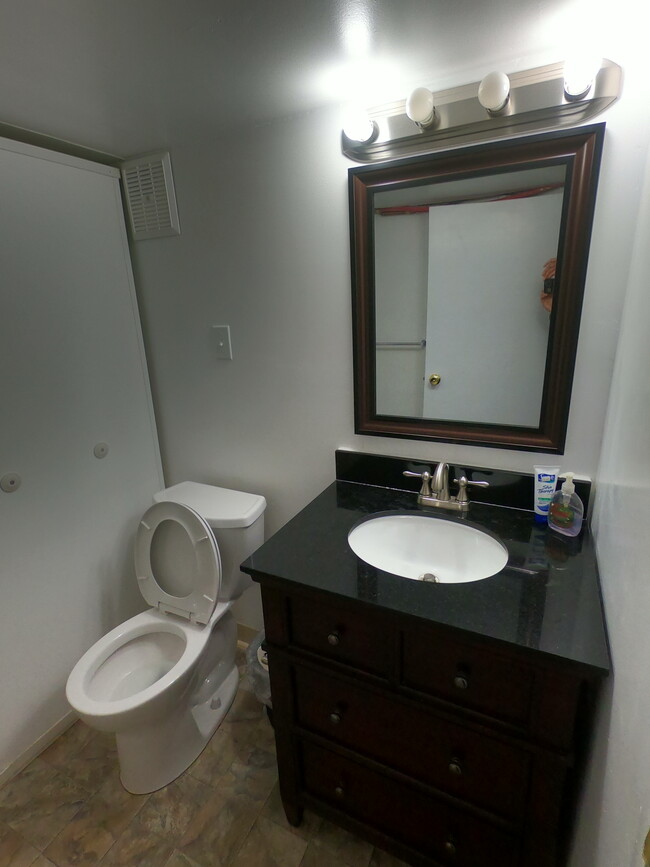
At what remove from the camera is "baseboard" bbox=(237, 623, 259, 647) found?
194cm

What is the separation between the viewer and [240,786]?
1.40 m

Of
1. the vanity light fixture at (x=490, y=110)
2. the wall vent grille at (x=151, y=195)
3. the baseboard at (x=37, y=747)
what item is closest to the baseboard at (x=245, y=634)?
the baseboard at (x=37, y=747)

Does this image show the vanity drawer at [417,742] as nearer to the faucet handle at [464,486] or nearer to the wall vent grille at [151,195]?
the faucet handle at [464,486]

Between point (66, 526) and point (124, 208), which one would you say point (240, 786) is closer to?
point (66, 526)

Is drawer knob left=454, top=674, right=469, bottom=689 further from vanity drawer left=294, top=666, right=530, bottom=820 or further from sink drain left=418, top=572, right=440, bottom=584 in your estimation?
sink drain left=418, top=572, right=440, bottom=584

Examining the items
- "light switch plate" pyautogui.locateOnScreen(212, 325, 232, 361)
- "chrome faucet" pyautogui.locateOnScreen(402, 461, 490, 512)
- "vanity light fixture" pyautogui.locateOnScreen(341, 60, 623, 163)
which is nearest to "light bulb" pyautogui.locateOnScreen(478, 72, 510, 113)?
"vanity light fixture" pyautogui.locateOnScreen(341, 60, 623, 163)

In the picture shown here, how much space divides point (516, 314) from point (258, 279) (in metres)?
0.84

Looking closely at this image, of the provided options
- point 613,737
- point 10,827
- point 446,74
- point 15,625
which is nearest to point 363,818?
point 613,737

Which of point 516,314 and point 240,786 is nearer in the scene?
point 516,314

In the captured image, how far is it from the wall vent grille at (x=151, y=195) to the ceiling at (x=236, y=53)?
20 centimetres

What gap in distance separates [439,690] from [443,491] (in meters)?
0.54

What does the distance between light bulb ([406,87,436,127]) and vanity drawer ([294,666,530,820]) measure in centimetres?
141

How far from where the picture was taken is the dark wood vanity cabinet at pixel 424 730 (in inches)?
32.9

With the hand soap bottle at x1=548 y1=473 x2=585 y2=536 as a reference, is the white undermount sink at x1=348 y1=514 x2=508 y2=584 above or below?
below
